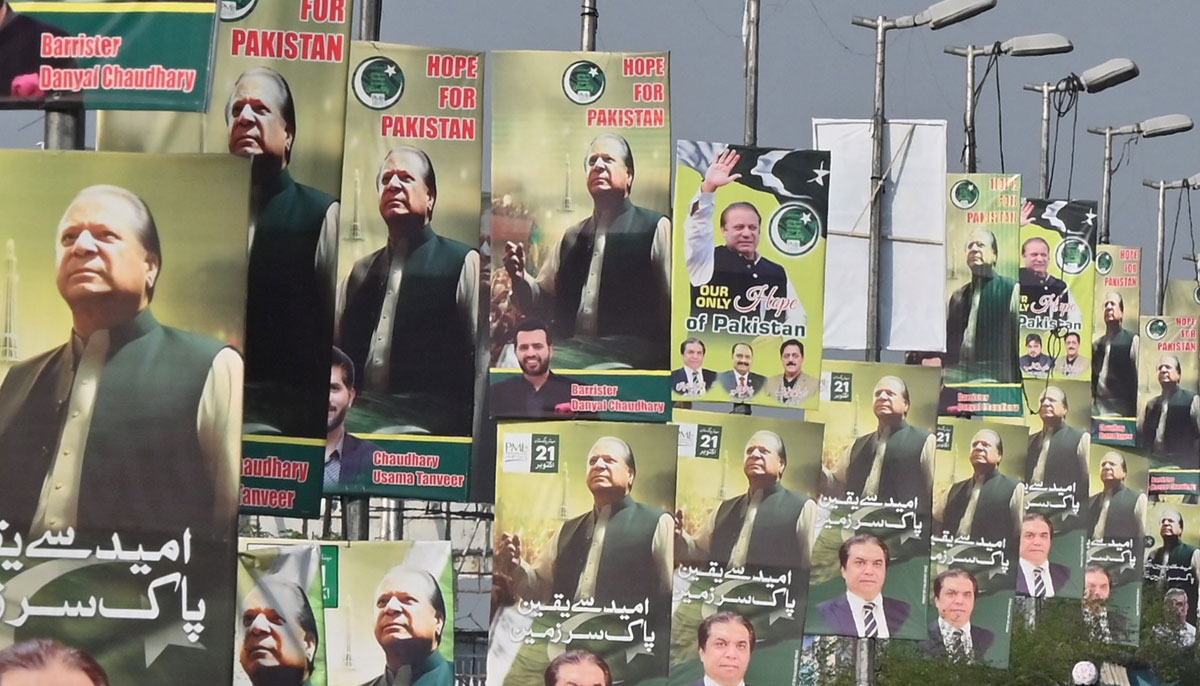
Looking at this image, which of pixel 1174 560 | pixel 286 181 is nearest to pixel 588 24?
pixel 286 181

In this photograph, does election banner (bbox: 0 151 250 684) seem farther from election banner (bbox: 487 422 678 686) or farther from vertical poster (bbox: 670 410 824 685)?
vertical poster (bbox: 670 410 824 685)

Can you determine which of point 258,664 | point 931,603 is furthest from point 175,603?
point 931,603

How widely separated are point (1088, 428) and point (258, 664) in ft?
86.2

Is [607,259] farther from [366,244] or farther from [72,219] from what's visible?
[72,219]

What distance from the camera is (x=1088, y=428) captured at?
126 feet

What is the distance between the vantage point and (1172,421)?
47.8 metres

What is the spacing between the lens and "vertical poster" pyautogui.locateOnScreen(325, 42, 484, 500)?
16.5 m

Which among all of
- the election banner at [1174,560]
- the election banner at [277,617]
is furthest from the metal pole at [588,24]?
the election banner at [1174,560]

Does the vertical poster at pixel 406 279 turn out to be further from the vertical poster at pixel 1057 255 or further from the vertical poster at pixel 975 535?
the vertical poster at pixel 1057 255

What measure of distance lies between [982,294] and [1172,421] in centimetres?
1827

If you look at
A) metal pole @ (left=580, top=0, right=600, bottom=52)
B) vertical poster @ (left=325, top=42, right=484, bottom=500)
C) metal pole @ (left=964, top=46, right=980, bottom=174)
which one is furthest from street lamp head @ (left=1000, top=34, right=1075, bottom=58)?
vertical poster @ (left=325, top=42, right=484, bottom=500)

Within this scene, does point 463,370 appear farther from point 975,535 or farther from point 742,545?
point 975,535

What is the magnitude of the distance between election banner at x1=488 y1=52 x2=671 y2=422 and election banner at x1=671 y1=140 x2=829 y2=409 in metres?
2.90

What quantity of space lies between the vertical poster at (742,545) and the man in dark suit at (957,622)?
8837 mm
